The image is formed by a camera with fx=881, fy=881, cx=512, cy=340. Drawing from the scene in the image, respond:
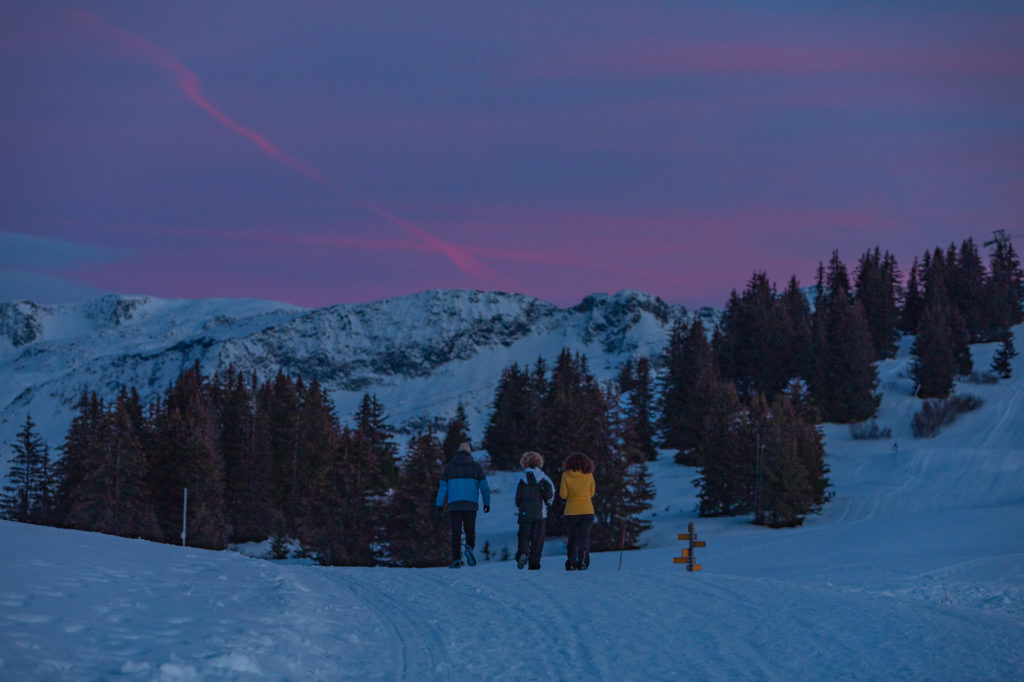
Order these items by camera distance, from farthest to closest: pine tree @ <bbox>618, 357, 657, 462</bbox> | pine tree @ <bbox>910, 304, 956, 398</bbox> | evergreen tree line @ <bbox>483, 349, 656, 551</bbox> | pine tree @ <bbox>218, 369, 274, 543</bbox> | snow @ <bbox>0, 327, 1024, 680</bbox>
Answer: pine tree @ <bbox>910, 304, 956, 398</bbox>, pine tree @ <bbox>618, 357, 657, 462</bbox>, pine tree @ <bbox>218, 369, 274, 543</bbox>, evergreen tree line @ <bbox>483, 349, 656, 551</bbox>, snow @ <bbox>0, 327, 1024, 680</bbox>

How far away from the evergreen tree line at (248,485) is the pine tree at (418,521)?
0.20 feet

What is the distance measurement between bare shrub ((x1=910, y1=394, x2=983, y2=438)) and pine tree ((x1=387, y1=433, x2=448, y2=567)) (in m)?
48.8

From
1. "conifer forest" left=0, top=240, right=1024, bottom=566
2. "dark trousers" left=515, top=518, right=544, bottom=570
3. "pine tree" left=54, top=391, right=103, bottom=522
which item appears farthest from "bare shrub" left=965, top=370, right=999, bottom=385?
"dark trousers" left=515, top=518, right=544, bottom=570

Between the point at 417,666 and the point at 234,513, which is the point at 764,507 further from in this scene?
the point at 417,666

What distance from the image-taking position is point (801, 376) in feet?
293

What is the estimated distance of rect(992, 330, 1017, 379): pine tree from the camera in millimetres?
Result: 90500

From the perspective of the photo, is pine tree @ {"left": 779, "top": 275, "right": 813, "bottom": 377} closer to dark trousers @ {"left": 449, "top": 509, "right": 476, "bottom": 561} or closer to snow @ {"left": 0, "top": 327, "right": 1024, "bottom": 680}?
snow @ {"left": 0, "top": 327, "right": 1024, "bottom": 680}

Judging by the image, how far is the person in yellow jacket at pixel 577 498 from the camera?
14172 millimetres

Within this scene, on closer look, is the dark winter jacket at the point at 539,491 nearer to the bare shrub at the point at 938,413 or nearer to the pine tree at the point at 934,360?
the bare shrub at the point at 938,413

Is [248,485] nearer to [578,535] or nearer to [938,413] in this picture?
[578,535]

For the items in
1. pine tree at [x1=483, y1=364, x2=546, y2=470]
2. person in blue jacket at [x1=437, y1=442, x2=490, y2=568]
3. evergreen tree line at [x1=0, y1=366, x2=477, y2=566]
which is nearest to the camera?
person in blue jacket at [x1=437, y1=442, x2=490, y2=568]

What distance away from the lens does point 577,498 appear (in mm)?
14164

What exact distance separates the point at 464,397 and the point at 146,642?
190 m

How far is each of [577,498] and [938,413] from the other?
7041 centimetres
